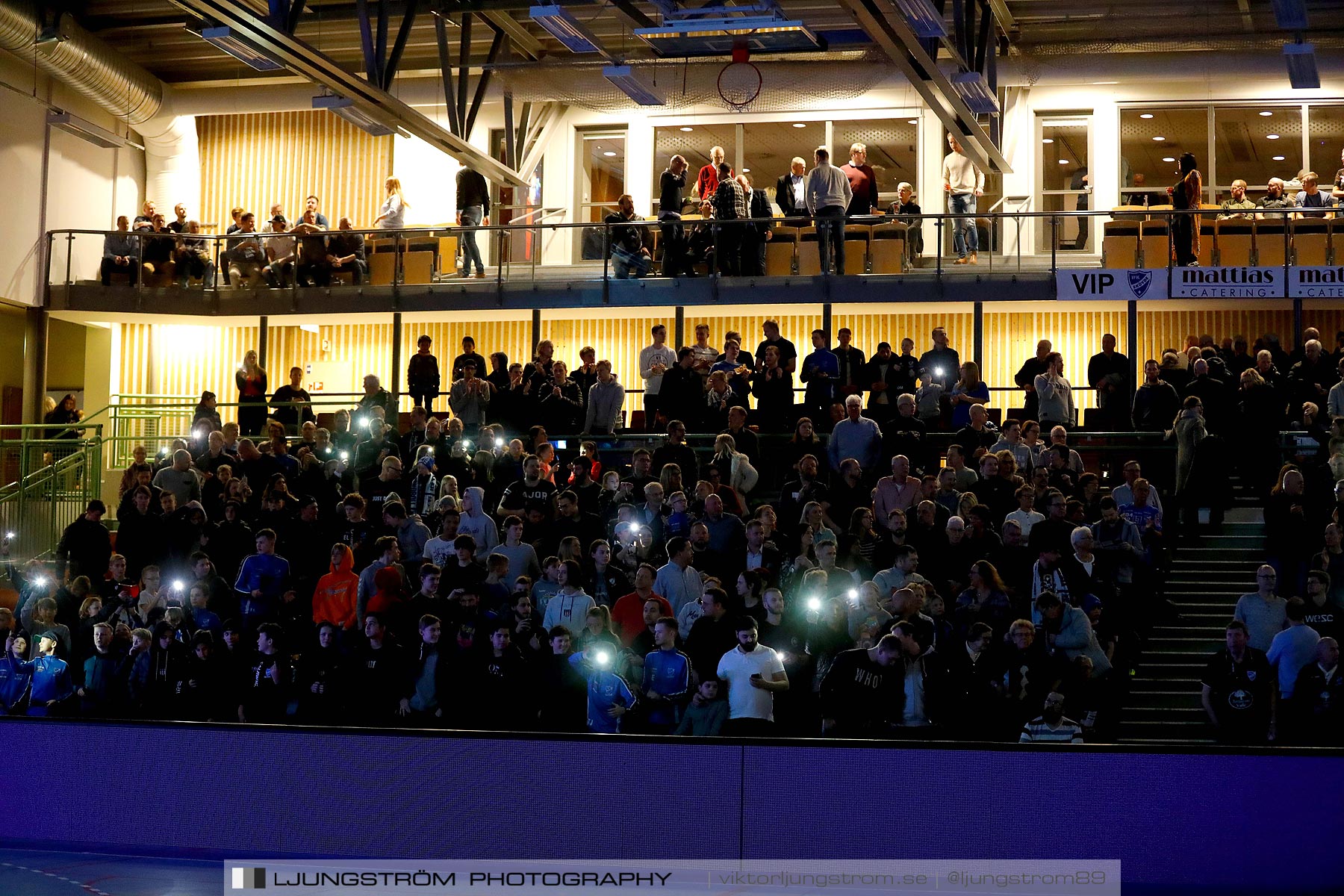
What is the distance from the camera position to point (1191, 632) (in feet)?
45.2

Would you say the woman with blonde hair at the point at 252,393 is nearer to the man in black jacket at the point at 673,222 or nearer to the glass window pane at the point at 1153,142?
the man in black jacket at the point at 673,222

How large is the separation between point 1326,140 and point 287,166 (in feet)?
52.0

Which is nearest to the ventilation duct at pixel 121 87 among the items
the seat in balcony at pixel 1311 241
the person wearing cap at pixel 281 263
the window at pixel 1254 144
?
the person wearing cap at pixel 281 263

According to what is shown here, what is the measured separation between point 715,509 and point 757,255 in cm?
789

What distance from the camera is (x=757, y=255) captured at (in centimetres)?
2025

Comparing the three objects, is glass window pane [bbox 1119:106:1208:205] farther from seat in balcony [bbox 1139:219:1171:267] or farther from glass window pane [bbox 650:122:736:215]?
glass window pane [bbox 650:122:736:215]

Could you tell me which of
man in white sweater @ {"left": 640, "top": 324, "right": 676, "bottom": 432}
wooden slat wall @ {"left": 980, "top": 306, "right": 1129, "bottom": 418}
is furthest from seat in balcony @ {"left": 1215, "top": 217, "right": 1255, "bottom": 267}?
man in white sweater @ {"left": 640, "top": 324, "right": 676, "bottom": 432}

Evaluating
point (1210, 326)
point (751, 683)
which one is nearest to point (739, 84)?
point (1210, 326)

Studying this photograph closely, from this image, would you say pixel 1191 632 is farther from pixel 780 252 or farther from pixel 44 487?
pixel 44 487

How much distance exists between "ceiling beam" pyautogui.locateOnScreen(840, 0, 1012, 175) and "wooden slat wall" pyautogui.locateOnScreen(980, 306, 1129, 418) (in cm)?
227

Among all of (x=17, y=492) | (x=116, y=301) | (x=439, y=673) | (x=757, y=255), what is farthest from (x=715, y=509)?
(x=116, y=301)

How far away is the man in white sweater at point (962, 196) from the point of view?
2042 centimetres

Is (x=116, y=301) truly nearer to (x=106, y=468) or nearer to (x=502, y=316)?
(x=106, y=468)

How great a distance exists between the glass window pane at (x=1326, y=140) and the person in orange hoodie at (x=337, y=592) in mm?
16205
